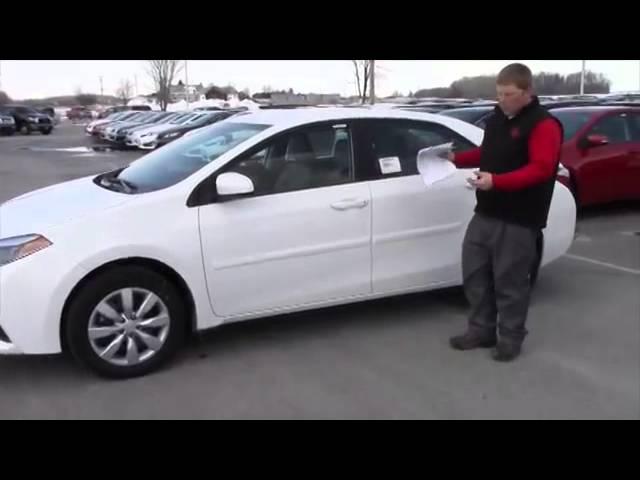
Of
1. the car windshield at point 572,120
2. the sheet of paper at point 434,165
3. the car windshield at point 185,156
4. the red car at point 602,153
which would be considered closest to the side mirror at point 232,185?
the car windshield at point 185,156

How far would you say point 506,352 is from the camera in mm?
4195

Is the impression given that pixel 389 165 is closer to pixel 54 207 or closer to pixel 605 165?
pixel 54 207

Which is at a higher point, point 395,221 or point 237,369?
point 395,221

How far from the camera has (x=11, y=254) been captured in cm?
373

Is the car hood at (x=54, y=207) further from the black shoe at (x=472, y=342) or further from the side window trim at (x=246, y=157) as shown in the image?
the black shoe at (x=472, y=342)

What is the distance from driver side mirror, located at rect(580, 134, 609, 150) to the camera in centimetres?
868

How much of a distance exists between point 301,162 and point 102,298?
1530mm

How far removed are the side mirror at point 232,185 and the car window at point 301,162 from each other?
0.11 metres

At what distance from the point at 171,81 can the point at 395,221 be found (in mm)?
57040

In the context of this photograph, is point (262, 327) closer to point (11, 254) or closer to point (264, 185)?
point (264, 185)

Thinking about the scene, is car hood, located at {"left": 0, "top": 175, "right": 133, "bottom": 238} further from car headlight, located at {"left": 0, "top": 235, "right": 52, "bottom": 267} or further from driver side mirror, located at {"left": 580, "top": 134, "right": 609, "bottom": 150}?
driver side mirror, located at {"left": 580, "top": 134, "right": 609, "bottom": 150}

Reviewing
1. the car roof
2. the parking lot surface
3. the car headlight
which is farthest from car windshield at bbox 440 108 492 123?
the car headlight

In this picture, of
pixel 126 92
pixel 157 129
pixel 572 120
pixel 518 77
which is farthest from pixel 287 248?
pixel 126 92
